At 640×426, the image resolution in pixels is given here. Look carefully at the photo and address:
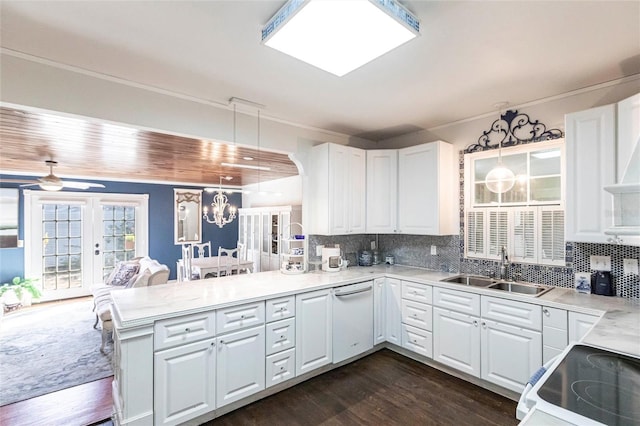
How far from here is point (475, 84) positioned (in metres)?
2.49

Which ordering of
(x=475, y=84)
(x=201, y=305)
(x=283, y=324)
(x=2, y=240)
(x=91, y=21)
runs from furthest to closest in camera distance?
(x=2, y=240)
(x=283, y=324)
(x=475, y=84)
(x=201, y=305)
(x=91, y=21)

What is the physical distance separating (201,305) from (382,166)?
2560mm

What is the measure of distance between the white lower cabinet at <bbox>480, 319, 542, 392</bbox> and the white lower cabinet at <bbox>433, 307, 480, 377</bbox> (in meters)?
0.07

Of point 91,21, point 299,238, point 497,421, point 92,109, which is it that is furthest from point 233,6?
point 497,421

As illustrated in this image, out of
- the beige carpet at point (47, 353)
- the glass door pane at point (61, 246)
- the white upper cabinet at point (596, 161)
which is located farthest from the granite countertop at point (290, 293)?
the glass door pane at point (61, 246)

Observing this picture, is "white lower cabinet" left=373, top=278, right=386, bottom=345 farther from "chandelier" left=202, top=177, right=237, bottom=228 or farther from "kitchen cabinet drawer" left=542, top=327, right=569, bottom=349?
"chandelier" left=202, top=177, right=237, bottom=228

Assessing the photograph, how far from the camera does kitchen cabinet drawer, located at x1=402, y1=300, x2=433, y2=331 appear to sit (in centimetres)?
306

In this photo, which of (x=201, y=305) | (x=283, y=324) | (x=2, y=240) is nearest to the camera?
(x=201, y=305)

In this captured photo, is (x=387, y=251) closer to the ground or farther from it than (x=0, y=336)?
farther from it

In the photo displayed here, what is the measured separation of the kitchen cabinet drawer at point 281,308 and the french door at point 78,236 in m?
5.49

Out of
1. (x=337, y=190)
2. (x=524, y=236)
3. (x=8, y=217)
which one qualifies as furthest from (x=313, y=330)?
(x=8, y=217)

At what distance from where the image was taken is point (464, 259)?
134 inches

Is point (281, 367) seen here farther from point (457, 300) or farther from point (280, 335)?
point (457, 300)

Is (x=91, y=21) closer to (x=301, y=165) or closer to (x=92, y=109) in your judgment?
(x=92, y=109)
